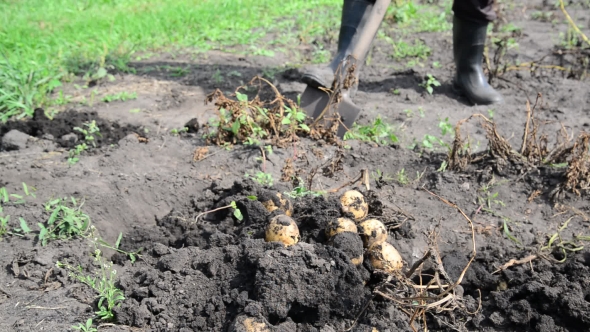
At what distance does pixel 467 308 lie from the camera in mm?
2641

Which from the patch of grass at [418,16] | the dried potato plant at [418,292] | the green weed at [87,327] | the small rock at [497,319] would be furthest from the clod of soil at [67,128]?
the patch of grass at [418,16]

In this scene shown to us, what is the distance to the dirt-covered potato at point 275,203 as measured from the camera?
294 centimetres

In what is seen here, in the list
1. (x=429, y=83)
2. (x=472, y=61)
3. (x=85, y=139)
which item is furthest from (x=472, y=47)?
(x=85, y=139)

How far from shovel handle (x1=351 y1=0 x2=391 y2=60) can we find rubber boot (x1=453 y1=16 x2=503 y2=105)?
3.33 feet

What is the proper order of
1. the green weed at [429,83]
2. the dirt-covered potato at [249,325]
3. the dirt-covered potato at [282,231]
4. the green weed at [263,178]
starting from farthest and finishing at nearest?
the green weed at [429,83], the green weed at [263,178], the dirt-covered potato at [282,231], the dirt-covered potato at [249,325]

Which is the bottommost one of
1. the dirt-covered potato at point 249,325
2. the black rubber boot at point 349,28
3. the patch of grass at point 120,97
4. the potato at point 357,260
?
the patch of grass at point 120,97

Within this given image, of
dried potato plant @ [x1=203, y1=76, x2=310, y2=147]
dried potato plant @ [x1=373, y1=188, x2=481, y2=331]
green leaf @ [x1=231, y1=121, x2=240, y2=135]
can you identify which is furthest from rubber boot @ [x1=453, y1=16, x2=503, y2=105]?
dried potato plant @ [x1=373, y1=188, x2=481, y2=331]

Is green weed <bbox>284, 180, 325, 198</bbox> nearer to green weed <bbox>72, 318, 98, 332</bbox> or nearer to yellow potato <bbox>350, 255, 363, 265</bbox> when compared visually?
yellow potato <bbox>350, 255, 363, 265</bbox>

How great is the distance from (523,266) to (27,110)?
11.8 ft

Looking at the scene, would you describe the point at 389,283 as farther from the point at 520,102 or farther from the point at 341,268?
the point at 520,102

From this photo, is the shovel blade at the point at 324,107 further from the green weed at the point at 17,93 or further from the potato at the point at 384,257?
the green weed at the point at 17,93

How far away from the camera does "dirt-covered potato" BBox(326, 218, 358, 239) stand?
105 inches

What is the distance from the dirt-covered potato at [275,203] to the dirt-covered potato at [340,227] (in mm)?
303

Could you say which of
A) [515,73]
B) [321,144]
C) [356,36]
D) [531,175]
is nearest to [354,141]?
[321,144]
